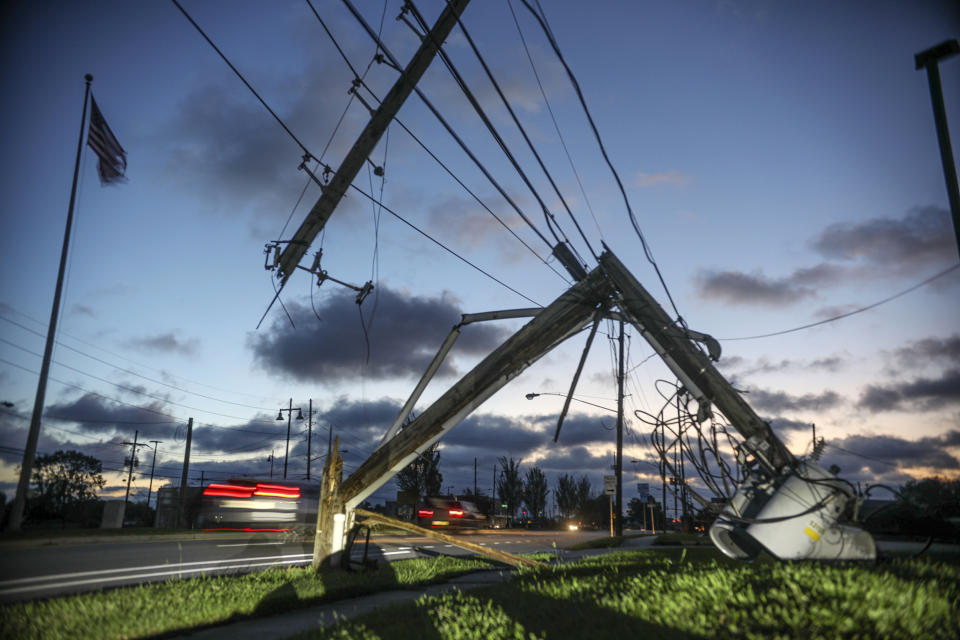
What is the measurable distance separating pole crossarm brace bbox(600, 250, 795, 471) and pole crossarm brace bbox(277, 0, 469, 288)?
4639 millimetres

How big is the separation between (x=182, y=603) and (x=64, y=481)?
301ft

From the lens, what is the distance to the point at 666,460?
8398 millimetres

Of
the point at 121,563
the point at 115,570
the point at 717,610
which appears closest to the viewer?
the point at 717,610

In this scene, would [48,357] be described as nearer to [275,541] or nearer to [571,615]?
[275,541]

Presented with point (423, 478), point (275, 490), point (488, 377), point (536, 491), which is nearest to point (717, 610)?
point (488, 377)

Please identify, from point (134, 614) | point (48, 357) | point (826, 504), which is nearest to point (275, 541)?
point (48, 357)

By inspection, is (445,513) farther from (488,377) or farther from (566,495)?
(566,495)

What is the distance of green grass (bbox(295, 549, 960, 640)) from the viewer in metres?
3.79

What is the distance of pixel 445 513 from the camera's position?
29594 millimetres

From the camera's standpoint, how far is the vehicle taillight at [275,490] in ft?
52.1

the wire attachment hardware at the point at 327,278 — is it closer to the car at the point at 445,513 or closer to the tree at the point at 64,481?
the car at the point at 445,513

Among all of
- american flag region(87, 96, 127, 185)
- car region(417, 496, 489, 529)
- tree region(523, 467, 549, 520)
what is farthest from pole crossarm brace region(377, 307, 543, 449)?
tree region(523, 467, 549, 520)

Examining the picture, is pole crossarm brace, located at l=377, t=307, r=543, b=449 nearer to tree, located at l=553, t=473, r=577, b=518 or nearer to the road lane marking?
the road lane marking

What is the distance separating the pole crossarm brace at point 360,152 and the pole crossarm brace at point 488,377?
4.41m
